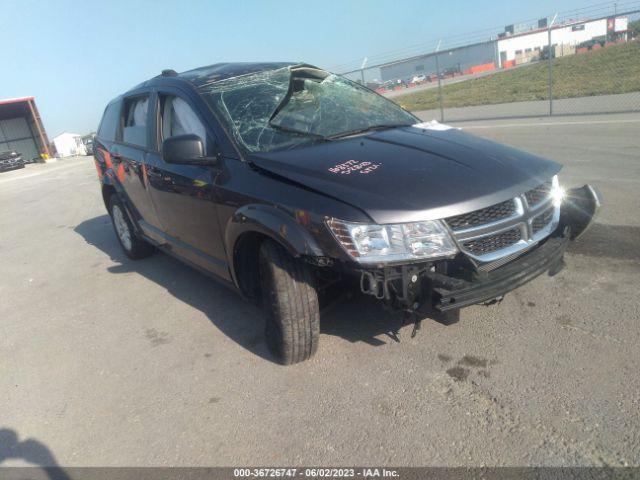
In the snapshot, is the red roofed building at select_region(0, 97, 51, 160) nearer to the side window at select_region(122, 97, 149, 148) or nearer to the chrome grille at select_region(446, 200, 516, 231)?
the side window at select_region(122, 97, 149, 148)

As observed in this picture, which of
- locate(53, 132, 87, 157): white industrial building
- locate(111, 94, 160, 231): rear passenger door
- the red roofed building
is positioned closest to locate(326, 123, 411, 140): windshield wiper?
locate(111, 94, 160, 231): rear passenger door

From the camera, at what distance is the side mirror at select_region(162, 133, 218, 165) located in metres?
3.07

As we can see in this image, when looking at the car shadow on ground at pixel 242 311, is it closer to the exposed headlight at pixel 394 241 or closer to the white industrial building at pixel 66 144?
the exposed headlight at pixel 394 241

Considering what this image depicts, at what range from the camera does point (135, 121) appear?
4699 mm

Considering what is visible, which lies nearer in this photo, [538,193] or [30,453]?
[30,453]

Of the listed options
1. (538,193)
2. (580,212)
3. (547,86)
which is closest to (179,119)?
(538,193)

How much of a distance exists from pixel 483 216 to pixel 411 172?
445 millimetres

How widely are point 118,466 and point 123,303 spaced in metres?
2.28

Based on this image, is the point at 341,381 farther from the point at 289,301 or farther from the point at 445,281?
the point at 445,281

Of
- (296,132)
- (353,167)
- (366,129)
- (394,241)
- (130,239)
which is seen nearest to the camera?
(394,241)

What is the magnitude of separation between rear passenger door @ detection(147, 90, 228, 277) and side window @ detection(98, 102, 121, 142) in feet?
4.61

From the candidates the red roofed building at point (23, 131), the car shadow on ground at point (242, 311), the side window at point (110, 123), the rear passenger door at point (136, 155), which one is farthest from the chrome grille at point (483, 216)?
the red roofed building at point (23, 131)

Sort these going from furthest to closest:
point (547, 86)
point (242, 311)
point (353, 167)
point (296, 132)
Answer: point (547, 86) → point (242, 311) → point (296, 132) → point (353, 167)

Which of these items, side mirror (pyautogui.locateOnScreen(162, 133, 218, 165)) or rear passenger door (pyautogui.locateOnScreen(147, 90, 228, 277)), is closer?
side mirror (pyautogui.locateOnScreen(162, 133, 218, 165))
